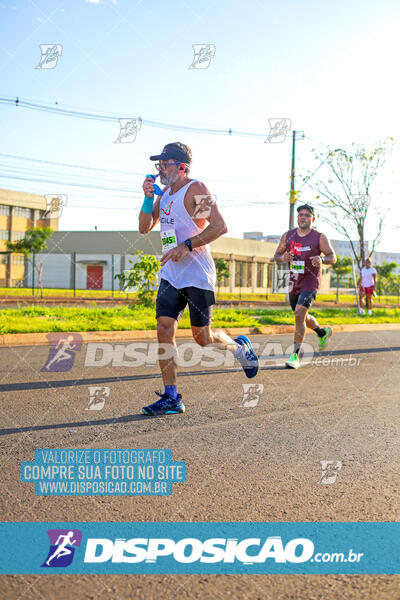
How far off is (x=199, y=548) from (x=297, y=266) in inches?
239

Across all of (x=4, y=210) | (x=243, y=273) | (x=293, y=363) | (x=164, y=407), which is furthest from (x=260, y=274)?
(x=164, y=407)

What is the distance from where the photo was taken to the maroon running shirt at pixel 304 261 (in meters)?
8.26

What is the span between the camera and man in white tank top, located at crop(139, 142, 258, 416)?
515cm

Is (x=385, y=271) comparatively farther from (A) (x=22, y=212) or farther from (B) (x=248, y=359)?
(B) (x=248, y=359)

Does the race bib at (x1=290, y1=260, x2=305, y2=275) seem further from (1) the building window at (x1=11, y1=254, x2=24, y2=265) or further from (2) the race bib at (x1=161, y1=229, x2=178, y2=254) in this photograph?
(1) the building window at (x1=11, y1=254, x2=24, y2=265)

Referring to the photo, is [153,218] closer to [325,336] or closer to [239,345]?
[239,345]

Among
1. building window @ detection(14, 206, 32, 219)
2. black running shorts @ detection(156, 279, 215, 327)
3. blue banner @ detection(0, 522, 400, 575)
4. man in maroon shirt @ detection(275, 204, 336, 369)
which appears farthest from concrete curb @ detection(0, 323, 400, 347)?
building window @ detection(14, 206, 32, 219)

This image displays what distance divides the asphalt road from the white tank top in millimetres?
1025

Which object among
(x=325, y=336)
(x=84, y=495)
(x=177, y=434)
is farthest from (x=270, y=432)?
(x=325, y=336)

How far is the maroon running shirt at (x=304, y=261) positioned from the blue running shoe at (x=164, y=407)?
3.66 meters

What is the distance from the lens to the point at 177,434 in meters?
4.34

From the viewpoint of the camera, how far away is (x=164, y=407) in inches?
199

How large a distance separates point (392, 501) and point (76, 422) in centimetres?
238

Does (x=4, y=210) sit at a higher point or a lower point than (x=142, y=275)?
higher
